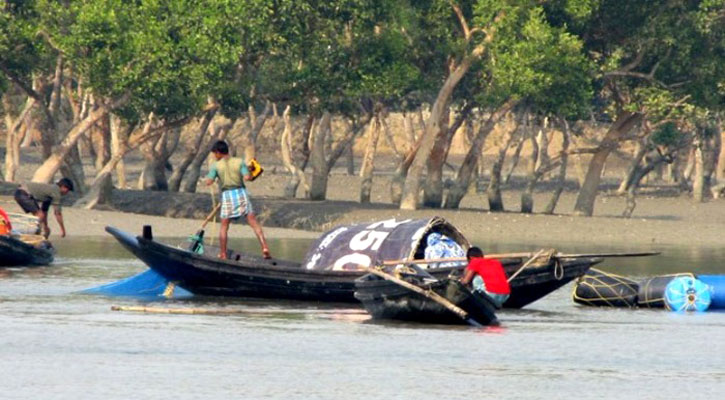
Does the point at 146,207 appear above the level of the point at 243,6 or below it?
below

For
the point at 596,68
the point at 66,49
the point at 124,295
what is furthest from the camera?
the point at 596,68

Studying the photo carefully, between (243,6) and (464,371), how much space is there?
24637 millimetres

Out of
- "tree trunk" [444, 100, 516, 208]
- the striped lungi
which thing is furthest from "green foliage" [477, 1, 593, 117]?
the striped lungi

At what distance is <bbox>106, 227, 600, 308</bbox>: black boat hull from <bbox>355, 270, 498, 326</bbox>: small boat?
1341mm

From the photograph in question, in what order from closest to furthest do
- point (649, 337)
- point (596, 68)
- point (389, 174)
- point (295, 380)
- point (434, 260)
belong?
1. point (295, 380)
2. point (649, 337)
3. point (434, 260)
4. point (596, 68)
5. point (389, 174)

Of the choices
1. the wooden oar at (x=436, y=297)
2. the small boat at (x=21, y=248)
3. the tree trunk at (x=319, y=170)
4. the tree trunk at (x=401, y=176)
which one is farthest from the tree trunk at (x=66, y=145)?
the wooden oar at (x=436, y=297)

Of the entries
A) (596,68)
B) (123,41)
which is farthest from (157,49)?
(596,68)

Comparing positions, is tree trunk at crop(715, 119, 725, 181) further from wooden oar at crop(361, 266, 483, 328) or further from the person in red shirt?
wooden oar at crop(361, 266, 483, 328)

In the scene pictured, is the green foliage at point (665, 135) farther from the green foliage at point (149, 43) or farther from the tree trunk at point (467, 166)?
the green foliage at point (149, 43)

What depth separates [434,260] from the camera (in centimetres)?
2255

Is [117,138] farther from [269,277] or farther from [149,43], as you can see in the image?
[269,277]

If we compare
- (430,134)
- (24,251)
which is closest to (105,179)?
(430,134)

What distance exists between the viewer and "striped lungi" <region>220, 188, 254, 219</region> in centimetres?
2467

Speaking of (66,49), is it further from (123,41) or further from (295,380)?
(295,380)
